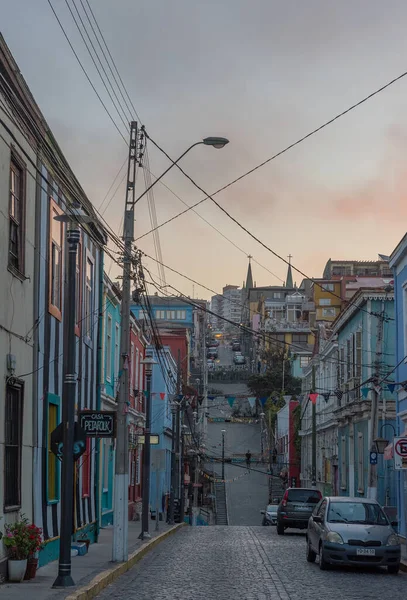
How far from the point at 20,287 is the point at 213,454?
270ft

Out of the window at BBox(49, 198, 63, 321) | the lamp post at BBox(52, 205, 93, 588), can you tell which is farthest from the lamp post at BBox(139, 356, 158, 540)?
the lamp post at BBox(52, 205, 93, 588)

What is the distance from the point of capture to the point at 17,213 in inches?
650

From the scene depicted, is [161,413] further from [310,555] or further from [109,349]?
[310,555]

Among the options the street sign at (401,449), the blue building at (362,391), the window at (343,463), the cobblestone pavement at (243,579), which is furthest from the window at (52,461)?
the window at (343,463)

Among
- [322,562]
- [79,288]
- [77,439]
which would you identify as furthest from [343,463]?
[77,439]

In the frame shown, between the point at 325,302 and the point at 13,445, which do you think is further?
the point at 325,302

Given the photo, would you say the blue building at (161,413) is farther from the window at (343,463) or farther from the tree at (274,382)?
the tree at (274,382)

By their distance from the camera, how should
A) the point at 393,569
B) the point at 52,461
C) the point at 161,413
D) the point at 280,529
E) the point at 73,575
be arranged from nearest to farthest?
the point at 73,575
the point at 52,461
the point at 393,569
the point at 280,529
the point at 161,413

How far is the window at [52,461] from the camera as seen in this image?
62.6 ft

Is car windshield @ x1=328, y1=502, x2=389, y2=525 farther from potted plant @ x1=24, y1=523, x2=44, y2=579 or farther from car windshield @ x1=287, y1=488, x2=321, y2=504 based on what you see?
car windshield @ x1=287, y1=488, x2=321, y2=504

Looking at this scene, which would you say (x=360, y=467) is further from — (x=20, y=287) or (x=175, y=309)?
(x=175, y=309)

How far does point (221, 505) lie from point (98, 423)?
60.0 meters

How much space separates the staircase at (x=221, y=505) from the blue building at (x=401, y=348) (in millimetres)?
41819

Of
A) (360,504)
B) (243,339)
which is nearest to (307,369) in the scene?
(360,504)
